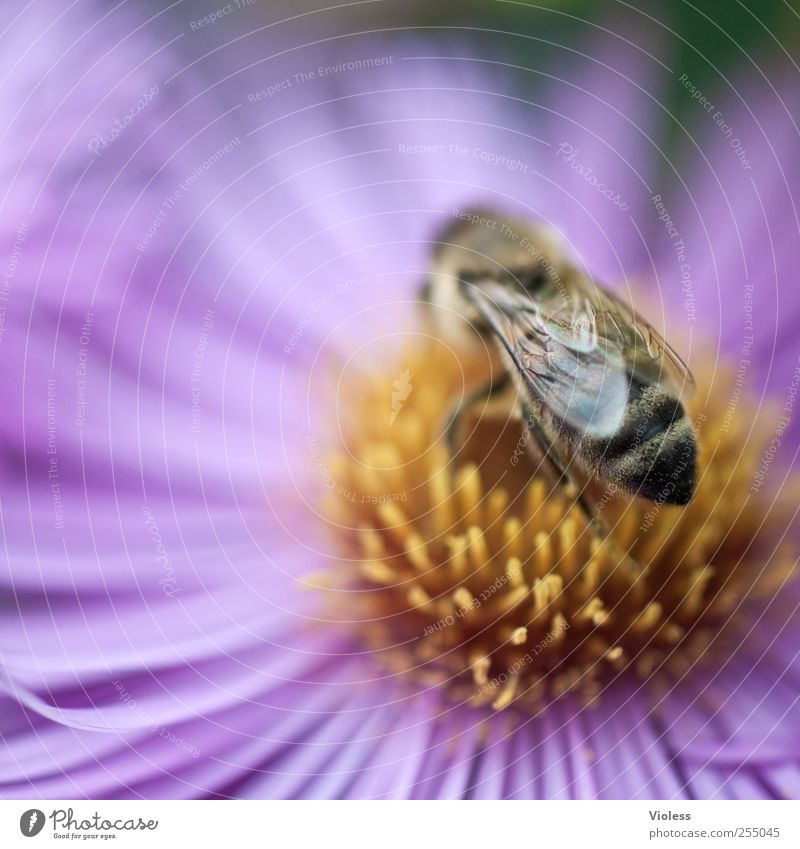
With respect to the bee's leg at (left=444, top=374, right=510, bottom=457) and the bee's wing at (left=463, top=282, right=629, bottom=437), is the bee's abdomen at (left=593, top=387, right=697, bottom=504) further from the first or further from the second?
the bee's leg at (left=444, top=374, right=510, bottom=457)

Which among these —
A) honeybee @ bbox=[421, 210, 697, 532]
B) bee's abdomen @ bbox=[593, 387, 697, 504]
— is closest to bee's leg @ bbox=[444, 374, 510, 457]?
honeybee @ bbox=[421, 210, 697, 532]

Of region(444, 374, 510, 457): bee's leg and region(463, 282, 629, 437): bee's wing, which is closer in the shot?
region(463, 282, 629, 437): bee's wing

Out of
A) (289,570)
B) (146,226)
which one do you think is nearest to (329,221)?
(146,226)

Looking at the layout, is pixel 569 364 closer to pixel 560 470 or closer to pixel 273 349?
pixel 560 470

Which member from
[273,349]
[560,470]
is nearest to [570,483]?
[560,470]

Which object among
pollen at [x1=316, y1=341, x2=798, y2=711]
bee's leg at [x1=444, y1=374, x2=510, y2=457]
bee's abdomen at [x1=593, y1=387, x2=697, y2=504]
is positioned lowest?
pollen at [x1=316, y1=341, x2=798, y2=711]

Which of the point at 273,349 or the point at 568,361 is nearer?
the point at 568,361
